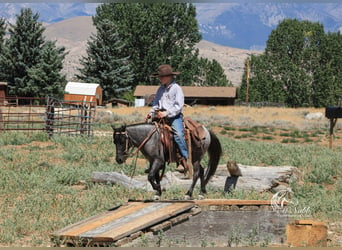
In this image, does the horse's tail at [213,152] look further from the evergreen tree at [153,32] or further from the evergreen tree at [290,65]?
the evergreen tree at [290,65]

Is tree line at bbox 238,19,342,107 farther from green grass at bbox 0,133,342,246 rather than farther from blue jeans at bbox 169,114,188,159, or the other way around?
blue jeans at bbox 169,114,188,159

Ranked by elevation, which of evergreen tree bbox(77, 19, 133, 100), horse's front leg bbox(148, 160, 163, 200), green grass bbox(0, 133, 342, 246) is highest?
evergreen tree bbox(77, 19, 133, 100)

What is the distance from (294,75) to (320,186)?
60.1m

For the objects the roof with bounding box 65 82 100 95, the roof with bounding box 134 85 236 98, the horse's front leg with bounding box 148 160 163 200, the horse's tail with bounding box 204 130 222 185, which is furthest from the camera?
the roof with bounding box 134 85 236 98

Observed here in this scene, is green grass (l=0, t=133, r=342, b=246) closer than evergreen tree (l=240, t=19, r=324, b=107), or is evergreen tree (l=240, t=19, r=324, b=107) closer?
green grass (l=0, t=133, r=342, b=246)

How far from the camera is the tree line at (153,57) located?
58.9 metres

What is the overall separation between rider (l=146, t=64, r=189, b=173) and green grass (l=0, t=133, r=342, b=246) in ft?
5.81

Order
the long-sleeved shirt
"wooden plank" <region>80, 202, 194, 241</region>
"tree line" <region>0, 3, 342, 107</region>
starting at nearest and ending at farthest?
"wooden plank" <region>80, 202, 194, 241</region>
the long-sleeved shirt
"tree line" <region>0, 3, 342, 107</region>

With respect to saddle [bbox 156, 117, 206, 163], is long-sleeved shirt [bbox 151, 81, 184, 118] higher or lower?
higher

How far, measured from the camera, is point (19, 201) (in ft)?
34.3

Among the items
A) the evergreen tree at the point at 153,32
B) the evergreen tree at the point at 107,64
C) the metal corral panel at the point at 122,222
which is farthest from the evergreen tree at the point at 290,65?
the metal corral panel at the point at 122,222

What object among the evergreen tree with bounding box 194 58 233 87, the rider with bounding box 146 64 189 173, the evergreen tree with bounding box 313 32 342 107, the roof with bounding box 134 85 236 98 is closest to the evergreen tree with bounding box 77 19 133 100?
the roof with bounding box 134 85 236 98

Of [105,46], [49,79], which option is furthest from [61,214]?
[105,46]

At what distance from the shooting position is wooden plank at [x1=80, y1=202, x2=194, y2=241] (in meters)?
6.90
